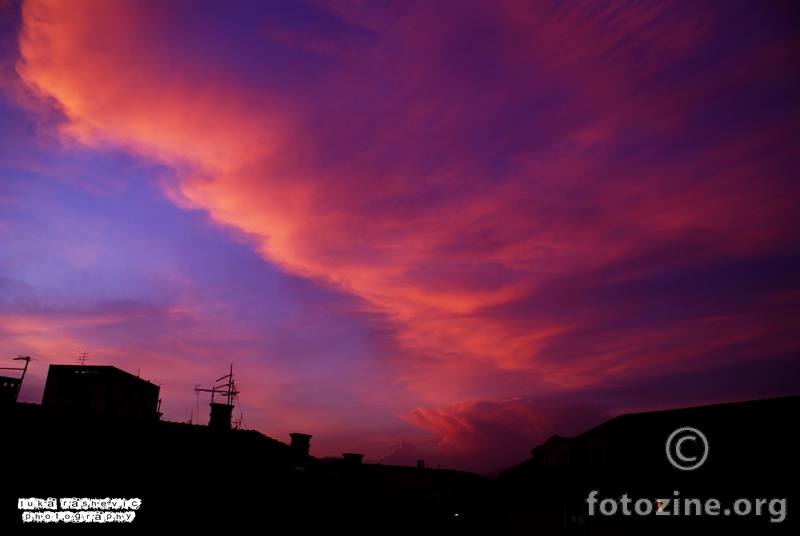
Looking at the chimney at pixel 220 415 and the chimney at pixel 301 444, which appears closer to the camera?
the chimney at pixel 220 415

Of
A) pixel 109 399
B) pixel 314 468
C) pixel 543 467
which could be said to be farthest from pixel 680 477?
pixel 109 399

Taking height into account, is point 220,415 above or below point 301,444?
above

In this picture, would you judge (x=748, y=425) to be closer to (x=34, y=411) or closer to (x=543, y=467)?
(x=543, y=467)

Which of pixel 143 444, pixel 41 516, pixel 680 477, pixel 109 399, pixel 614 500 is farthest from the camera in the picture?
pixel 109 399

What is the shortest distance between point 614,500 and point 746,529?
832 centimetres

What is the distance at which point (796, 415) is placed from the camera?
32.9m

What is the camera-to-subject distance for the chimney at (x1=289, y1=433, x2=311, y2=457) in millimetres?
34219

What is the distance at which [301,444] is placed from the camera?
3475cm

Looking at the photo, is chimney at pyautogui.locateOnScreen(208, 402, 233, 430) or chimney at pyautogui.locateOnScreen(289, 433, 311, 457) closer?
chimney at pyautogui.locateOnScreen(208, 402, 233, 430)

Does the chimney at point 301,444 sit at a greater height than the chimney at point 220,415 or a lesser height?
lesser

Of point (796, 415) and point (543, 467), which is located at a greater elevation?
point (796, 415)

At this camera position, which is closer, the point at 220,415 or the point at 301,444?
the point at 220,415

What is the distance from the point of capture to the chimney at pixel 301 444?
34.2 meters

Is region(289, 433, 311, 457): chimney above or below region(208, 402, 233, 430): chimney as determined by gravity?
below
